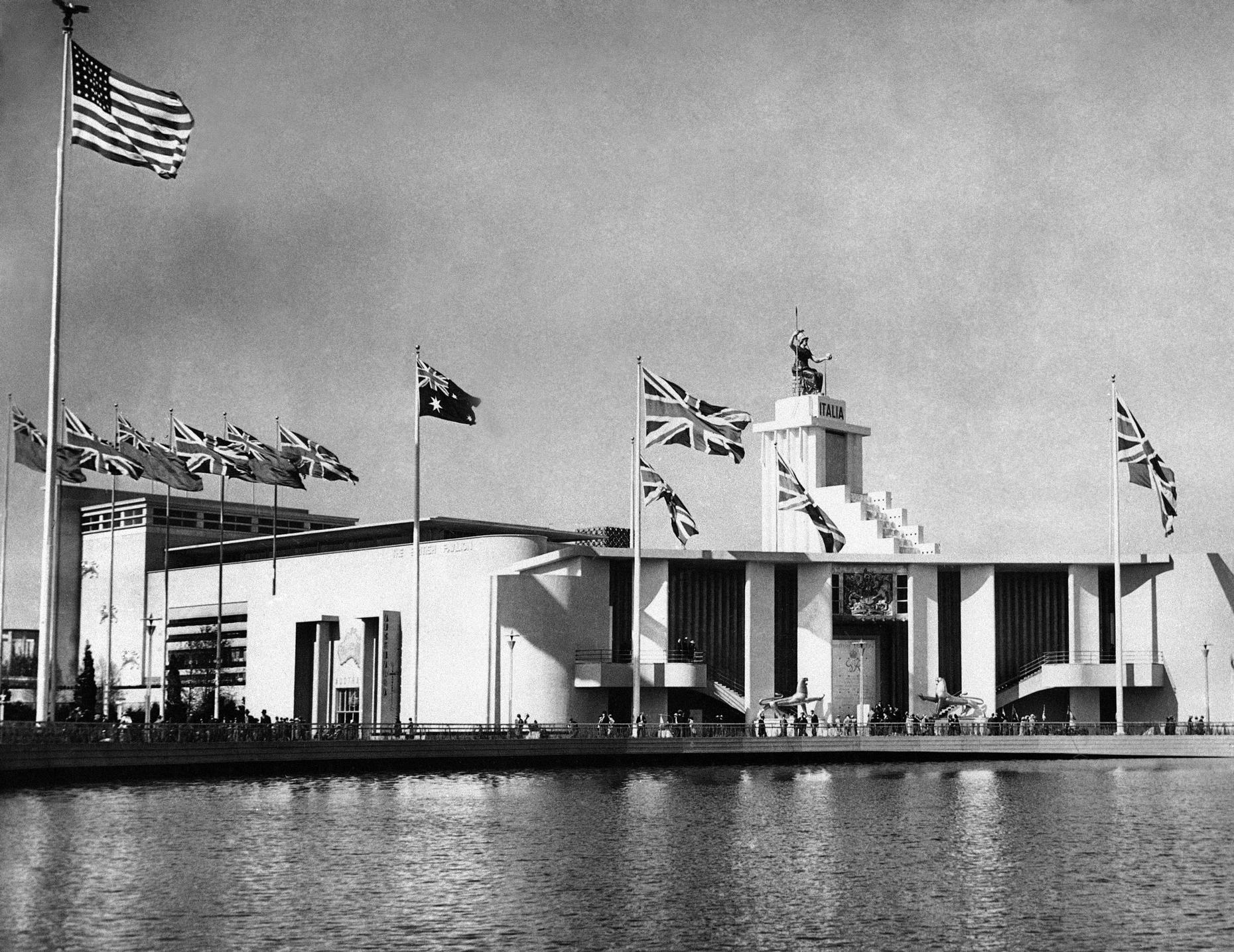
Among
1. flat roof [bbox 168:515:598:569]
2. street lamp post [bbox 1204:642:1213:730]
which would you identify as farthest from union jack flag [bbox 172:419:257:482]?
street lamp post [bbox 1204:642:1213:730]

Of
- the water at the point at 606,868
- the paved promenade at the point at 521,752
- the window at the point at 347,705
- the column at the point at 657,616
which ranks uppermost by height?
the column at the point at 657,616

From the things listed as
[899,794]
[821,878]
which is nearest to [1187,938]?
[821,878]

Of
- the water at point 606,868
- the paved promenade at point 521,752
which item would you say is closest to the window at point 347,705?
the paved promenade at point 521,752

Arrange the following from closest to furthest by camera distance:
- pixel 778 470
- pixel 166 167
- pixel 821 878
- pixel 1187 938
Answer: pixel 1187 938 < pixel 821 878 < pixel 166 167 < pixel 778 470

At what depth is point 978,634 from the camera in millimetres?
86500

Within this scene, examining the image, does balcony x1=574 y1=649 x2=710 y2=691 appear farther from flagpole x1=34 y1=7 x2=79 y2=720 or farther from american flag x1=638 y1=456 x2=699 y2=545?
flagpole x1=34 y1=7 x2=79 y2=720

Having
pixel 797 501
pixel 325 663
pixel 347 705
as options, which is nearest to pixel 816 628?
pixel 797 501

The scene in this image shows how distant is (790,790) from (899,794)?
146 inches

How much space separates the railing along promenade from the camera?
5312 cm

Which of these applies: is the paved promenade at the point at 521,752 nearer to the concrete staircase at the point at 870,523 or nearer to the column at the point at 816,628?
the column at the point at 816,628

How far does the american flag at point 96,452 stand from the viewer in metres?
65.2

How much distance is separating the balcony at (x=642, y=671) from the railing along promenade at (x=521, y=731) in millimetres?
3469

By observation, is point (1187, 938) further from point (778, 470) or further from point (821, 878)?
point (778, 470)

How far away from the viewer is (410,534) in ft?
309
